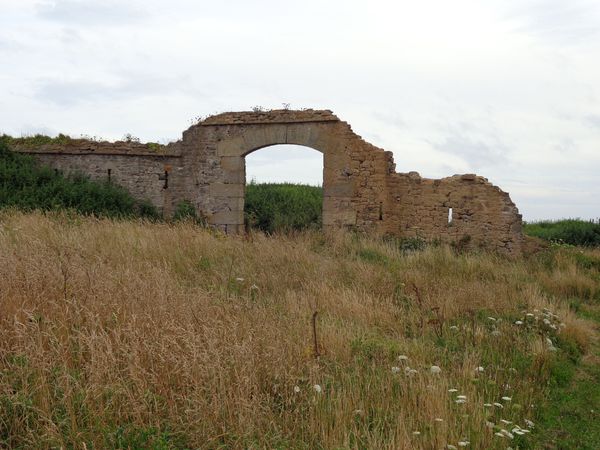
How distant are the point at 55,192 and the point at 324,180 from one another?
598cm

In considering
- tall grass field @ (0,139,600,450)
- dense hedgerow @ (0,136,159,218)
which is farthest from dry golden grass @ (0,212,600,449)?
dense hedgerow @ (0,136,159,218)

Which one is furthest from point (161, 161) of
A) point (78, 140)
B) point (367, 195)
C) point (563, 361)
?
point (563, 361)

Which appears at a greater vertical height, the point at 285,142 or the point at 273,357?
the point at 285,142

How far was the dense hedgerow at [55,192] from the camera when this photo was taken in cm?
1183

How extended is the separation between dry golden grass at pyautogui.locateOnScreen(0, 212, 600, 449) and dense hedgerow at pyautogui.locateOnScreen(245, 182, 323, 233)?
24.4 ft

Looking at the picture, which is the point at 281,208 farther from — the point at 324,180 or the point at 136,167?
the point at 136,167

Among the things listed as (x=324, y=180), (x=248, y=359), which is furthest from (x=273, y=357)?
(x=324, y=180)

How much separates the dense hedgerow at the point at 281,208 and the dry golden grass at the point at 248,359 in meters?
7.44

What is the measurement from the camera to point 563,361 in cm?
544

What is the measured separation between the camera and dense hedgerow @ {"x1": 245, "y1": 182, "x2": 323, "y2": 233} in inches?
580

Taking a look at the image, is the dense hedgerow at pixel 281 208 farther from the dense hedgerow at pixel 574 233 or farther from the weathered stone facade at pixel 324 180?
the dense hedgerow at pixel 574 233

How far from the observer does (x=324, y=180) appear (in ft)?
40.9

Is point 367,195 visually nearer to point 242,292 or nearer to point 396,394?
point 242,292

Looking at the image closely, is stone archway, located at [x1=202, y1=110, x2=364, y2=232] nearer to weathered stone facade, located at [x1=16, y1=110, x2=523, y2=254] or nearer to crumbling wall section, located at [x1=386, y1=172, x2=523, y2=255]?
weathered stone facade, located at [x1=16, y1=110, x2=523, y2=254]
